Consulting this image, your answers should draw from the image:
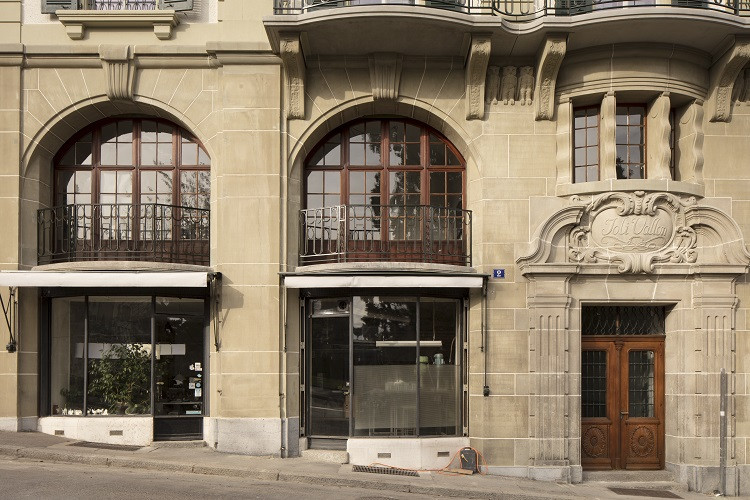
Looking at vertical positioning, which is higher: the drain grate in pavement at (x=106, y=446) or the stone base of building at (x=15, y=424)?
the stone base of building at (x=15, y=424)

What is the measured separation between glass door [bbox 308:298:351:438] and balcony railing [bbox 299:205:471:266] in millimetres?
983

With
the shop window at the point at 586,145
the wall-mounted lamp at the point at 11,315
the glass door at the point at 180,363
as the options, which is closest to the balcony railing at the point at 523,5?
the shop window at the point at 586,145

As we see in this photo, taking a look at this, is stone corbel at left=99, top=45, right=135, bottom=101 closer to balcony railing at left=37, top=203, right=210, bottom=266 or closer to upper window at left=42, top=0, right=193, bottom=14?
upper window at left=42, top=0, right=193, bottom=14

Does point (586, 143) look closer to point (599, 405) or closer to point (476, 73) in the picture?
point (476, 73)

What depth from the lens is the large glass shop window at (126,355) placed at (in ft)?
→ 47.2

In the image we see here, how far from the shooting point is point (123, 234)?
1457 cm

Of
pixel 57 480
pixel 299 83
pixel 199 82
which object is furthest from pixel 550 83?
pixel 57 480

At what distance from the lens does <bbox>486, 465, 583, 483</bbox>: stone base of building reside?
45.0ft

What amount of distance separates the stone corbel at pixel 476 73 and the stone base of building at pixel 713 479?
7493mm

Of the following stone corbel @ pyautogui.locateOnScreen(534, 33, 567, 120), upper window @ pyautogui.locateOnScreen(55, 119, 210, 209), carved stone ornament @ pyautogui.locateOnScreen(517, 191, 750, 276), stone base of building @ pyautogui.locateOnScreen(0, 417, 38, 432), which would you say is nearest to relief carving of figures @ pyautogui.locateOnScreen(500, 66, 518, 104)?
stone corbel @ pyautogui.locateOnScreen(534, 33, 567, 120)

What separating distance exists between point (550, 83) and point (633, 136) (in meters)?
1.98

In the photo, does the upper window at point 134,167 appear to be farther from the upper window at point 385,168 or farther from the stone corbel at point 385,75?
the stone corbel at point 385,75

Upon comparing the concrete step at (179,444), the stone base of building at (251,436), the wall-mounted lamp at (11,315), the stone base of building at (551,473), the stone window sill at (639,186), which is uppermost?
the stone window sill at (639,186)

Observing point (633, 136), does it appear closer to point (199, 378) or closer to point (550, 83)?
point (550, 83)
